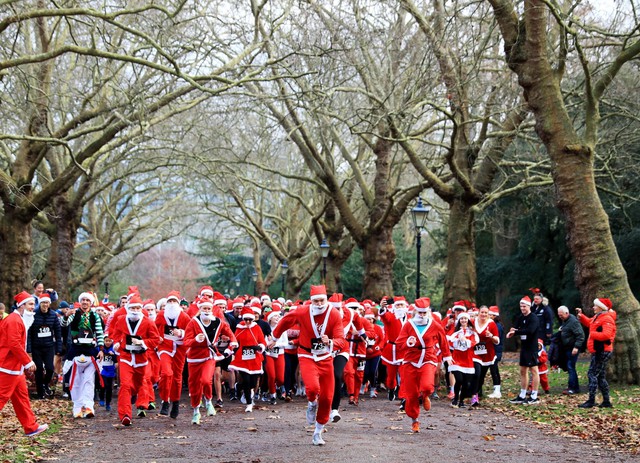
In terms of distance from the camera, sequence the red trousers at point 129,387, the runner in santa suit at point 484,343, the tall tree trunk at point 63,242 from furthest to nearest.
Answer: the tall tree trunk at point 63,242
the runner in santa suit at point 484,343
the red trousers at point 129,387

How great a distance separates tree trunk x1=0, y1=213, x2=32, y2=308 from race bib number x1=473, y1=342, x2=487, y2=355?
1181cm

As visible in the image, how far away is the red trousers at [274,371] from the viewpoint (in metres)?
18.6

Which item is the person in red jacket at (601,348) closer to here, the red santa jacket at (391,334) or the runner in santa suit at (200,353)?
the red santa jacket at (391,334)

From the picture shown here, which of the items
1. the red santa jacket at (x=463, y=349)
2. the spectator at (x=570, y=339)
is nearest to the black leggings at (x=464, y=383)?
the red santa jacket at (x=463, y=349)

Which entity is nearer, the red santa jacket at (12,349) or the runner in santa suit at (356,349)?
the red santa jacket at (12,349)

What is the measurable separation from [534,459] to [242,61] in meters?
16.9

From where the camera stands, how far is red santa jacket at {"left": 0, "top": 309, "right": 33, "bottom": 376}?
40.0 ft

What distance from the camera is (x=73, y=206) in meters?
29.0

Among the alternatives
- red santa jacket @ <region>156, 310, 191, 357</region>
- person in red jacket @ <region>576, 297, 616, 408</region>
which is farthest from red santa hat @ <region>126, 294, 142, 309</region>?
person in red jacket @ <region>576, 297, 616, 408</region>

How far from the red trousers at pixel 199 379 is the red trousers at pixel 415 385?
3.06 meters

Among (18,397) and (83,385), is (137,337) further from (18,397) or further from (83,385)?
(18,397)

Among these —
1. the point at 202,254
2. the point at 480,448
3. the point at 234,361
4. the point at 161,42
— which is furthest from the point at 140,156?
the point at 202,254

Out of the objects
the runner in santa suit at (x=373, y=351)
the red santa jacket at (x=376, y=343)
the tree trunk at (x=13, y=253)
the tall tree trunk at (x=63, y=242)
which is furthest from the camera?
the tall tree trunk at (x=63, y=242)

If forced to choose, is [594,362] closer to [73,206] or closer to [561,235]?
[73,206]
